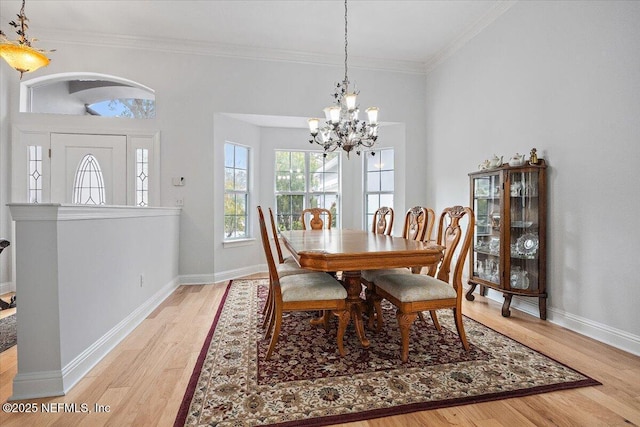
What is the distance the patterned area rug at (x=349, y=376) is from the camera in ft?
5.32

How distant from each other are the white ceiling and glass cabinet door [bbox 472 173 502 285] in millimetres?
2011

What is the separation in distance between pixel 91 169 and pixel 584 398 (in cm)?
537

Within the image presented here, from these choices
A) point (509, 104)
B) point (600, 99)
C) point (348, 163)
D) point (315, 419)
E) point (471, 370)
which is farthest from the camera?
point (348, 163)

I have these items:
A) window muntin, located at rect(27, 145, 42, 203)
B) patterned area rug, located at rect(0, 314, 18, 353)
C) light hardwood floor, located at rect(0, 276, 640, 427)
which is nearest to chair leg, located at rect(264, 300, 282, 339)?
light hardwood floor, located at rect(0, 276, 640, 427)

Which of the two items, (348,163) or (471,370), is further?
(348,163)

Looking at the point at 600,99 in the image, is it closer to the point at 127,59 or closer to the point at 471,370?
the point at 471,370

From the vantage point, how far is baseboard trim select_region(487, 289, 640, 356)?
235 centimetres

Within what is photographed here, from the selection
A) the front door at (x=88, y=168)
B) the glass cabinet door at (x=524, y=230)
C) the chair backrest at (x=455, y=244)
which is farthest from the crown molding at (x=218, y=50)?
the chair backrest at (x=455, y=244)

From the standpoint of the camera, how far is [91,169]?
4195 mm

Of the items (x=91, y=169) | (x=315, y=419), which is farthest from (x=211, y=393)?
(x=91, y=169)

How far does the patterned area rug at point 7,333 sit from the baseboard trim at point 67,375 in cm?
79

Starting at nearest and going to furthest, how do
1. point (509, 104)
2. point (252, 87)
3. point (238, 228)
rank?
1. point (509, 104)
2. point (252, 87)
3. point (238, 228)

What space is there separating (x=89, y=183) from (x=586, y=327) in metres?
5.67

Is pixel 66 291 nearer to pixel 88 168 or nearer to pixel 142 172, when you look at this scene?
pixel 142 172
